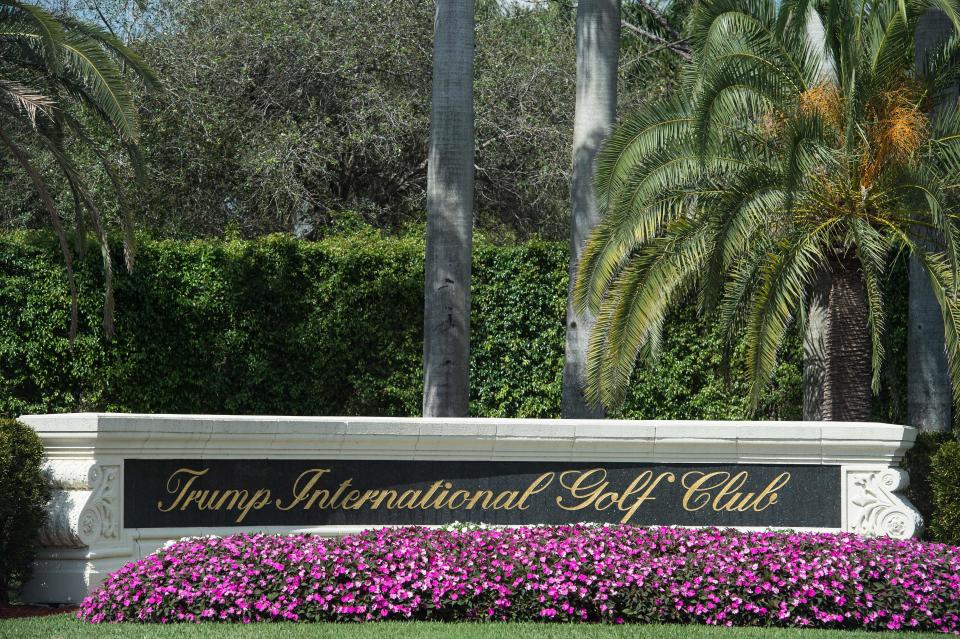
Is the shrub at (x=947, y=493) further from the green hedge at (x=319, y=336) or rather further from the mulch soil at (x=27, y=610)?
the mulch soil at (x=27, y=610)

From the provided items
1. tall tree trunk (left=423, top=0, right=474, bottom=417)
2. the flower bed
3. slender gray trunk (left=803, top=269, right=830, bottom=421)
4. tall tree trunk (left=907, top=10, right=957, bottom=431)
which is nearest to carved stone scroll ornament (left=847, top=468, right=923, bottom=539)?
the flower bed

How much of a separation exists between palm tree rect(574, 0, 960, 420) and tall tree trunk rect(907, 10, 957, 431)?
213cm

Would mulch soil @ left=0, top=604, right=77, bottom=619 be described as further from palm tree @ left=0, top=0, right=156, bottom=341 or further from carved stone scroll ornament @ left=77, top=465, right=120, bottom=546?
palm tree @ left=0, top=0, right=156, bottom=341

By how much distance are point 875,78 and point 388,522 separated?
6.93 m

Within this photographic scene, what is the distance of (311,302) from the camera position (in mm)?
15055

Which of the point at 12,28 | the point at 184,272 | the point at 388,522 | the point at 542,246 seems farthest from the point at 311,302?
the point at 388,522

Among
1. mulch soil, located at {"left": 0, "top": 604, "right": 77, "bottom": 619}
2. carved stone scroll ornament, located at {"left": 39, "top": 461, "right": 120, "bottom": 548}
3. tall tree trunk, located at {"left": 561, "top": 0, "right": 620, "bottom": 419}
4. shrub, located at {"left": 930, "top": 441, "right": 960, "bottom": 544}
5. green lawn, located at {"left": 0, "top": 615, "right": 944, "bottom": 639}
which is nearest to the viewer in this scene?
green lawn, located at {"left": 0, "top": 615, "right": 944, "bottom": 639}

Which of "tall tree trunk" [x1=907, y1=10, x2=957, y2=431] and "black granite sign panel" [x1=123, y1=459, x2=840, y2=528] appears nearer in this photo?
"black granite sign panel" [x1=123, y1=459, x2=840, y2=528]

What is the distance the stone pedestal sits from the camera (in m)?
8.66

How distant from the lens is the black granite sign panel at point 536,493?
920 centimetres

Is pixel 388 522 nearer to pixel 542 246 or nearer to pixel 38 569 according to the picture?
pixel 38 569

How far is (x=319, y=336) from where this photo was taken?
15023 mm

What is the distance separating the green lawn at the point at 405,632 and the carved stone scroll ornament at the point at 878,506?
6.07 ft

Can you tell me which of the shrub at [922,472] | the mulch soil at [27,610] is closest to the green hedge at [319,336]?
the shrub at [922,472]
